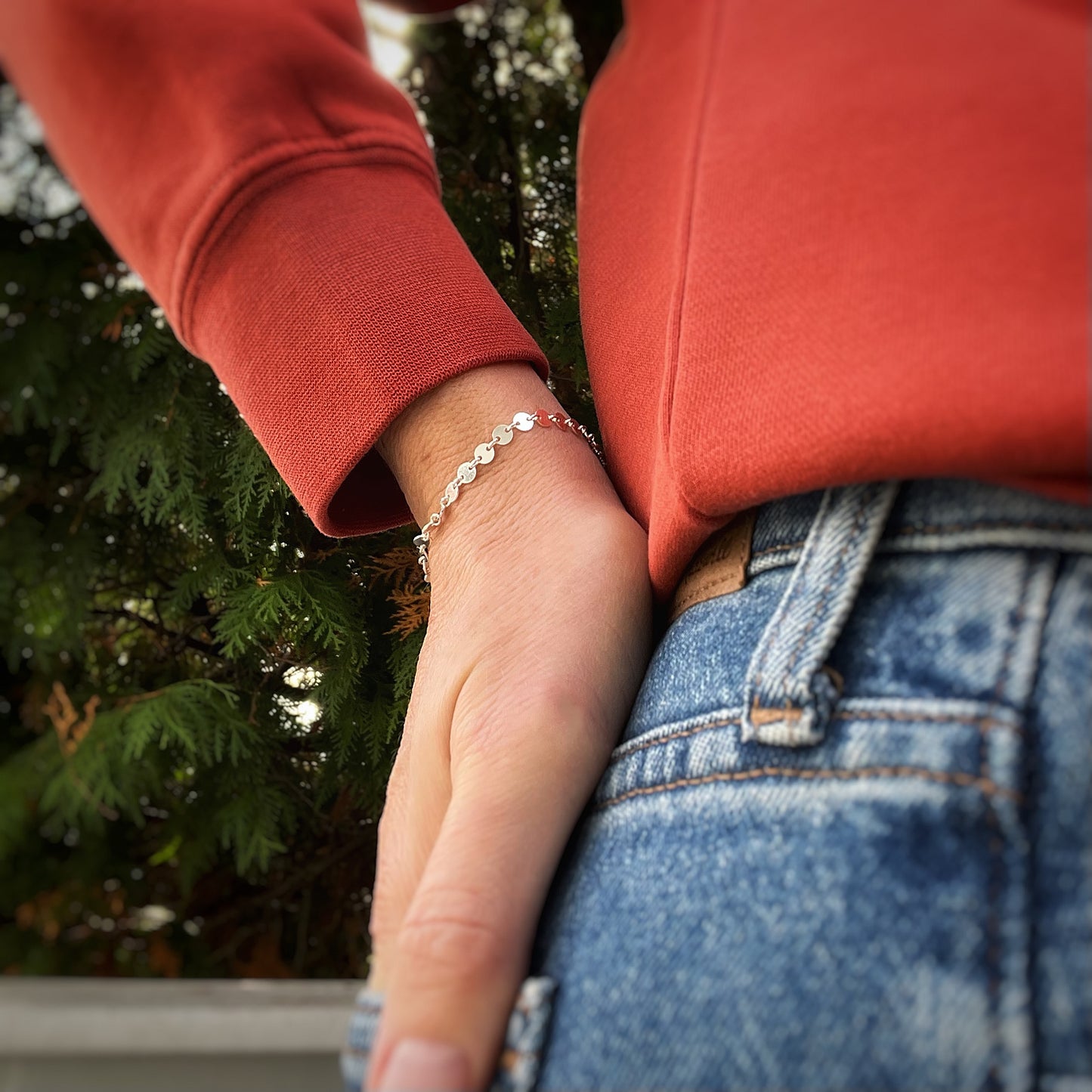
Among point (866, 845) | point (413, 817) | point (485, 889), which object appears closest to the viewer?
point (866, 845)

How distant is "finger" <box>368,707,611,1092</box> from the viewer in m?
0.43

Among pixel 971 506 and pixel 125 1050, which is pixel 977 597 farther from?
pixel 125 1050

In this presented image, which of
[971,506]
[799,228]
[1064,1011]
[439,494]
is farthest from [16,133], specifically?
[1064,1011]

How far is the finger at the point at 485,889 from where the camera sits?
1.42 ft

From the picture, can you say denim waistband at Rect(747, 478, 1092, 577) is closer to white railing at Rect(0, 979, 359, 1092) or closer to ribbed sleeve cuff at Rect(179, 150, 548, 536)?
ribbed sleeve cuff at Rect(179, 150, 548, 536)

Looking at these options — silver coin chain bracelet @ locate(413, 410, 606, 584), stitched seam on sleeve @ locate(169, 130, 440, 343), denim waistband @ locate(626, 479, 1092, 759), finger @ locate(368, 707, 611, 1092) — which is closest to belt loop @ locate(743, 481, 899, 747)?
denim waistband @ locate(626, 479, 1092, 759)

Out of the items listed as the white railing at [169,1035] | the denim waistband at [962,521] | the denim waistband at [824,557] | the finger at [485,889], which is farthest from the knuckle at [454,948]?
the white railing at [169,1035]

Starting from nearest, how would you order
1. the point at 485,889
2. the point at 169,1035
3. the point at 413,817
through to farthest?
the point at 485,889 < the point at 413,817 < the point at 169,1035

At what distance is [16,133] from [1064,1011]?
913 mm

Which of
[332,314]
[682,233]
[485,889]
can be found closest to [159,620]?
[332,314]

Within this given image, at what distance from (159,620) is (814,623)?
58 centimetres

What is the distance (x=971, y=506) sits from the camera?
0.39 m

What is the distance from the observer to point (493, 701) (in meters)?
0.54

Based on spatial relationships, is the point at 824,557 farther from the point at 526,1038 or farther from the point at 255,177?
the point at 255,177
